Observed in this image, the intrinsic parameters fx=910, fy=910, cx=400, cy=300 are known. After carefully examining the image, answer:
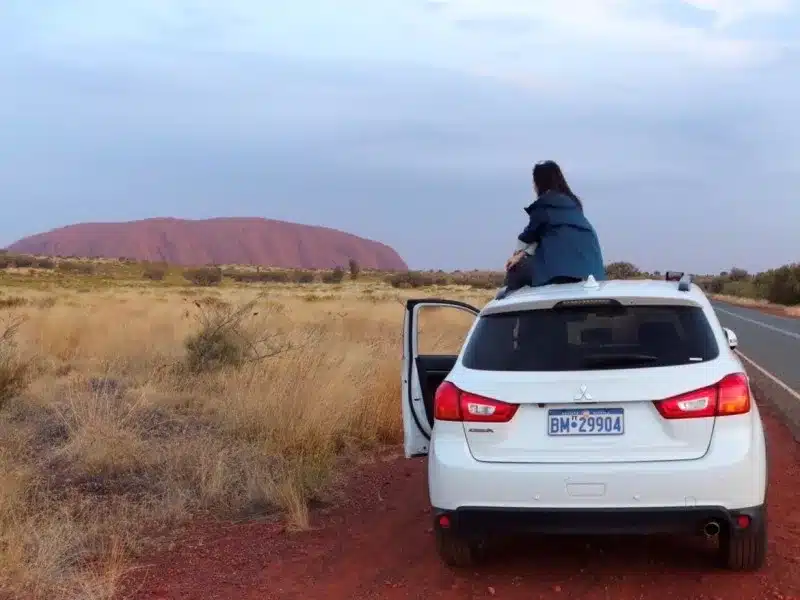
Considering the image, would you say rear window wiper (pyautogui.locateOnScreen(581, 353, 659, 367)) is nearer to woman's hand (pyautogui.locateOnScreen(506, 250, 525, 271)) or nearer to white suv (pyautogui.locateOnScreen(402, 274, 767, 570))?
white suv (pyautogui.locateOnScreen(402, 274, 767, 570))

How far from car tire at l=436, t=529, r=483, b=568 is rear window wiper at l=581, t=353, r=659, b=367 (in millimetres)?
1211

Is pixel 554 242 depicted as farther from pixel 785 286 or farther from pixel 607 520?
pixel 785 286

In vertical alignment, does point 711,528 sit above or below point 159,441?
above

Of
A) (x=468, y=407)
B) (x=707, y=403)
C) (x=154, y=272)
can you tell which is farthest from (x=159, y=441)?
(x=154, y=272)

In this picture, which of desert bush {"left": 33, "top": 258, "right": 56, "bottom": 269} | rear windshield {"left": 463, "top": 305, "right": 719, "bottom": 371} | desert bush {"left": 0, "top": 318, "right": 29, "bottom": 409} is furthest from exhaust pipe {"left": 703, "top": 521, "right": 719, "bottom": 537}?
desert bush {"left": 33, "top": 258, "right": 56, "bottom": 269}

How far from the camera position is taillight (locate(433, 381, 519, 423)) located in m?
4.64

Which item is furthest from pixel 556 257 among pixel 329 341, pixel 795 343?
pixel 795 343

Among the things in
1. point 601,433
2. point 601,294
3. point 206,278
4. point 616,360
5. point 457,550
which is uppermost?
point 601,294

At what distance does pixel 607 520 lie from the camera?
4.49 m

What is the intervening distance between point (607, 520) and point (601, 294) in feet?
Result: 4.02

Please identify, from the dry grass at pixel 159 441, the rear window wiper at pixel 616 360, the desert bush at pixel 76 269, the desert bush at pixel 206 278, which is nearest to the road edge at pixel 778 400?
the dry grass at pixel 159 441

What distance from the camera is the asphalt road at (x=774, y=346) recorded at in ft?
53.4

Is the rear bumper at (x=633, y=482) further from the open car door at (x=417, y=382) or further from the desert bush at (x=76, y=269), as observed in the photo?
the desert bush at (x=76, y=269)

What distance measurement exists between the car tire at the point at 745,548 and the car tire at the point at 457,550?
1369mm
